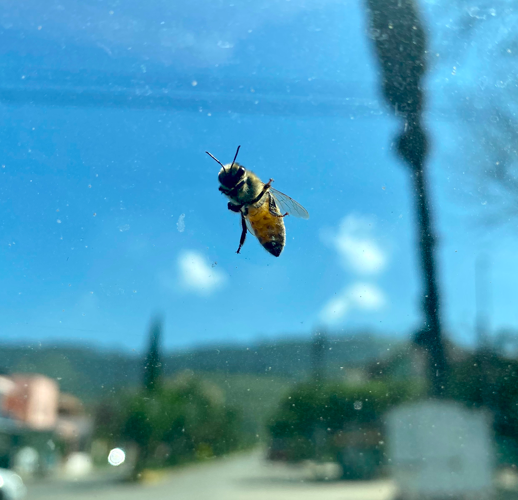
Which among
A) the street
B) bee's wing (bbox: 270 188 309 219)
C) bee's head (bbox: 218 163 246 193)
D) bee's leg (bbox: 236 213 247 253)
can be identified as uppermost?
bee's head (bbox: 218 163 246 193)

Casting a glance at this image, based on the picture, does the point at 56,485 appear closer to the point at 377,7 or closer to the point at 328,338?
the point at 328,338

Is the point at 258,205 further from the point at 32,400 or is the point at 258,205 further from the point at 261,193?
the point at 32,400

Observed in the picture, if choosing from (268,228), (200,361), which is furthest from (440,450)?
(268,228)

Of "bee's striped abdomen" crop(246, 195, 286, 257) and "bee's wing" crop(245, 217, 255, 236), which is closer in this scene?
"bee's striped abdomen" crop(246, 195, 286, 257)

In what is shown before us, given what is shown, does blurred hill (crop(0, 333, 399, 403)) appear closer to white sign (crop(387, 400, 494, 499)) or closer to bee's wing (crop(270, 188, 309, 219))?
white sign (crop(387, 400, 494, 499))

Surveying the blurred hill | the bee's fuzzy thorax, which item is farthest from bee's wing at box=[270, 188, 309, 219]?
the blurred hill

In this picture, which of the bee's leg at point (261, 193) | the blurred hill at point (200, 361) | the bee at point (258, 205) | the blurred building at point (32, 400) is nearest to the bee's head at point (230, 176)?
the bee at point (258, 205)
